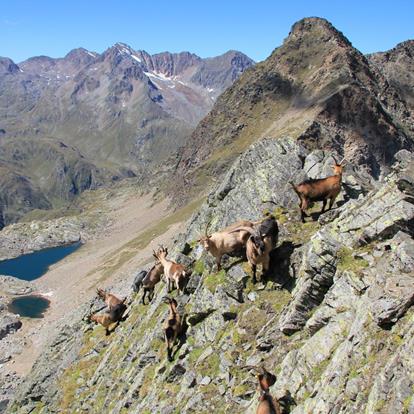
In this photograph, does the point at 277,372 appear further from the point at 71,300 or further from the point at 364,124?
the point at 71,300

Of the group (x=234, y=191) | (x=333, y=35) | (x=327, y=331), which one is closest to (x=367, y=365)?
(x=327, y=331)

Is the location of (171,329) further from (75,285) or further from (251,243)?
(75,285)

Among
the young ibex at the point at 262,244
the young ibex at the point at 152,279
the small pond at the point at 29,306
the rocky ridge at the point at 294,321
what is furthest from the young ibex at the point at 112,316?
the small pond at the point at 29,306

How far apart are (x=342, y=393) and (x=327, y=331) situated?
306 centimetres

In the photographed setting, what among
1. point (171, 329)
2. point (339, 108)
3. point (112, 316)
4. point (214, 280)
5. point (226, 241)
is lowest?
point (112, 316)

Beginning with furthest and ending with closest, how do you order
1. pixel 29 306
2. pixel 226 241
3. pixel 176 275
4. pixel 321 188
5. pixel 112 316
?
pixel 29 306
pixel 112 316
pixel 176 275
pixel 226 241
pixel 321 188

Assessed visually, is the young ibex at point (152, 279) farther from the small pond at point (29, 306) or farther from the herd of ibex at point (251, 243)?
the small pond at point (29, 306)

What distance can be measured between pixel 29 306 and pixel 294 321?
498 ft

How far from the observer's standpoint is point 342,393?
13.5 metres

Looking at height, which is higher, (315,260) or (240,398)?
(315,260)

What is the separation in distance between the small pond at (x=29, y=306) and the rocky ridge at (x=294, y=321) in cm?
12015

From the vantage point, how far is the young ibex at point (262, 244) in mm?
21172

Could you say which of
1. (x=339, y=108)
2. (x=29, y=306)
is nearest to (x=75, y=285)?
(x=29, y=306)

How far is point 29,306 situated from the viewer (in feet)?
509
